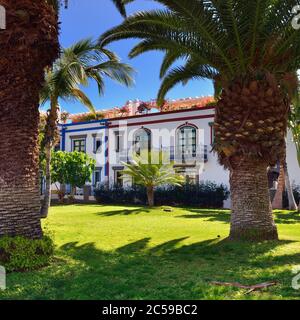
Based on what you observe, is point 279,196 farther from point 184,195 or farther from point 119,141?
point 119,141

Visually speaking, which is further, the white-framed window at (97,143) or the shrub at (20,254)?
the white-framed window at (97,143)

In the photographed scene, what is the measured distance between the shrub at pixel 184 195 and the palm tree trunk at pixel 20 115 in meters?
19.3

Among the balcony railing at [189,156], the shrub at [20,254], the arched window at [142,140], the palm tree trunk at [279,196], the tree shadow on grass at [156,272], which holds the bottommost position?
the tree shadow on grass at [156,272]

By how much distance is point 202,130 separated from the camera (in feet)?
101

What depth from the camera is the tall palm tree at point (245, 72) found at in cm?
985

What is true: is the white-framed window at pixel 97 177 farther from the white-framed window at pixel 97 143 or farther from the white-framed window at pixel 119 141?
the white-framed window at pixel 119 141

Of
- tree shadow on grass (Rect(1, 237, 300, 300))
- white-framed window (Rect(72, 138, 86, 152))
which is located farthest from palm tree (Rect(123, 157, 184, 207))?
tree shadow on grass (Rect(1, 237, 300, 300))

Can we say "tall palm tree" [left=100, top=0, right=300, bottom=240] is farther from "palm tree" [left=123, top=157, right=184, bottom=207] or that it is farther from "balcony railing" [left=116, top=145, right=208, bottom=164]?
"balcony railing" [left=116, top=145, right=208, bottom=164]

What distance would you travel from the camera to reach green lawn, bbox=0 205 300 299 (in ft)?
20.0

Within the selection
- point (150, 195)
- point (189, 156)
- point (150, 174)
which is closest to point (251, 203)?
point (150, 174)

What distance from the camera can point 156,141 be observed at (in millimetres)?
33250

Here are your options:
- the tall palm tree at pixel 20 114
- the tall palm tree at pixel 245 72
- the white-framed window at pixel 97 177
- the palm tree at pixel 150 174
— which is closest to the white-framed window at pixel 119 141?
the white-framed window at pixel 97 177

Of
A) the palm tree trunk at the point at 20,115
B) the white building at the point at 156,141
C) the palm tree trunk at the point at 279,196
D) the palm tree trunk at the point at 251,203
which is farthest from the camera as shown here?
the white building at the point at 156,141

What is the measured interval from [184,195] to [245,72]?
1732 cm
